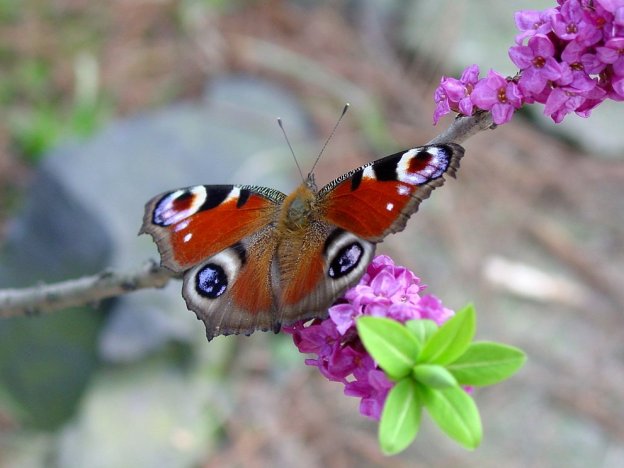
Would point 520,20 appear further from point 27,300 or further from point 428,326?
point 27,300

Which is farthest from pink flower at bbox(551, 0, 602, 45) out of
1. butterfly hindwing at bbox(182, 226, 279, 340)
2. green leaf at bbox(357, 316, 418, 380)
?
butterfly hindwing at bbox(182, 226, 279, 340)

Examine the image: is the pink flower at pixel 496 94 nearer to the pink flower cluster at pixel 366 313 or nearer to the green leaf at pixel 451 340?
the pink flower cluster at pixel 366 313

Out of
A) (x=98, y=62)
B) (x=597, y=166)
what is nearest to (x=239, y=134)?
(x=98, y=62)

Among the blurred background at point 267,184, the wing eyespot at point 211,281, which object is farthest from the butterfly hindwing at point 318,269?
the blurred background at point 267,184

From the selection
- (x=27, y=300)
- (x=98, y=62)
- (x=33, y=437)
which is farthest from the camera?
(x=98, y=62)

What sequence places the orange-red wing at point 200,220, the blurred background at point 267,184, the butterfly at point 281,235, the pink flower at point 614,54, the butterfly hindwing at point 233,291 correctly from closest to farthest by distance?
the pink flower at point 614,54, the butterfly at point 281,235, the butterfly hindwing at point 233,291, the orange-red wing at point 200,220, the blurred background at point 267,184

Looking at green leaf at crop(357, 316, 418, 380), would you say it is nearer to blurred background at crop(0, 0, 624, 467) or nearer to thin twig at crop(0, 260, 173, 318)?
thin twig at crop(0, 260, 173, 318)
